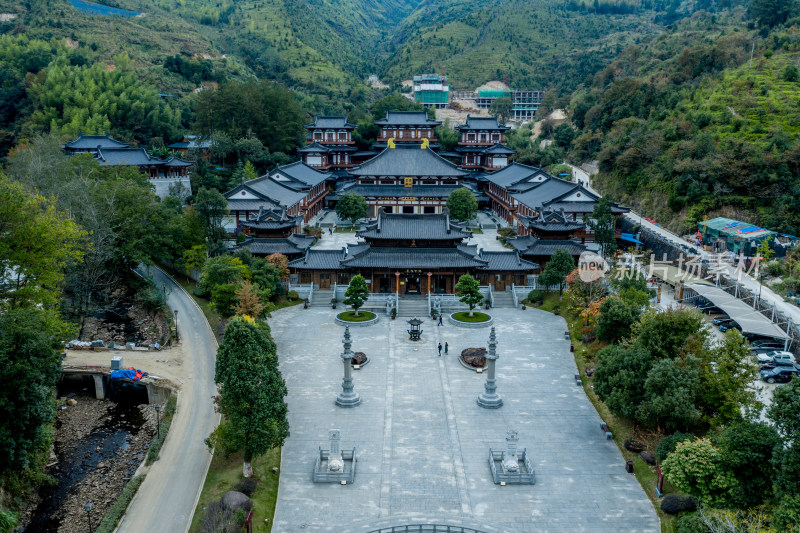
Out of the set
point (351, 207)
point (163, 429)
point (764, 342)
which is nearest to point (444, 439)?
point (163, 429)

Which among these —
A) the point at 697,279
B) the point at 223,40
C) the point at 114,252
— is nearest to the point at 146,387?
the point at 114,252

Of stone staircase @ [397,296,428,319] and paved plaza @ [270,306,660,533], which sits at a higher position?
stone staircase @ [397,296,428,319]

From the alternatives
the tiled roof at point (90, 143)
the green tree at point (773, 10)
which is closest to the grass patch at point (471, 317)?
the tiled roof at point (90, 143)

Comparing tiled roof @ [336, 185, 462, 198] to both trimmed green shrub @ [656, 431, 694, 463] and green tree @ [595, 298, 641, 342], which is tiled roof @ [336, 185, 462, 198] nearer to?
green tree @ [595, 298, 641, 342]

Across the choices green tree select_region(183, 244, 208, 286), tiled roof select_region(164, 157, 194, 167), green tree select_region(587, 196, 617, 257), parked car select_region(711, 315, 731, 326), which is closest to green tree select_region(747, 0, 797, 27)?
green tree select_region(587, 196, 617, 257)

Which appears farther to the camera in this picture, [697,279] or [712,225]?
[712,225]

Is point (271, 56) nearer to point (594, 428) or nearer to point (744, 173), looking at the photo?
point (744, 173)

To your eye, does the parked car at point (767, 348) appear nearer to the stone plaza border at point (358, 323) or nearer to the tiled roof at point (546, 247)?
the tiled roof at point (546, 247)
